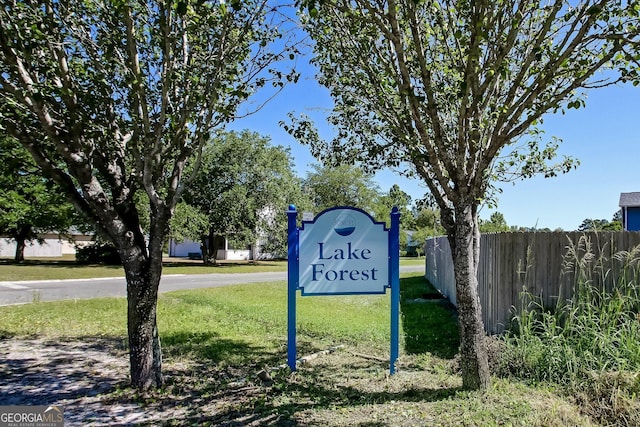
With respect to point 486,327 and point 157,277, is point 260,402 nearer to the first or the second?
point 157,277

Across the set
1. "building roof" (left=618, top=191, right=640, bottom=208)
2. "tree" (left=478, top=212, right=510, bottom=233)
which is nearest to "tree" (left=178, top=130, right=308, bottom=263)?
"tree" (left=478, top=212, right=510, bottom=233)

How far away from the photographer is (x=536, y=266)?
6359 mm

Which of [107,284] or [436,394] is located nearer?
[436,394]

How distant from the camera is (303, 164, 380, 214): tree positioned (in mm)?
47594

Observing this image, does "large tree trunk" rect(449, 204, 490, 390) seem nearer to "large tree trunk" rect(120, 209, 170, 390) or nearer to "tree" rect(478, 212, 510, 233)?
"large tree trunk" rect(120, 209, 170, 390)

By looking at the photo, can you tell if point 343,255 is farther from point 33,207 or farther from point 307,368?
point 33,207

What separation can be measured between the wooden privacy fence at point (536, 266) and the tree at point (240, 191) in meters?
23.3

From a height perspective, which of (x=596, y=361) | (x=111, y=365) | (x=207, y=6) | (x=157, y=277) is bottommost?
(x=111, y=365)

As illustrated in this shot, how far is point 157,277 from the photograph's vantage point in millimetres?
4766

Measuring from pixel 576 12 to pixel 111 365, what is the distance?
667cm

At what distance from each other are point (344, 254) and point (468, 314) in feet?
6.70

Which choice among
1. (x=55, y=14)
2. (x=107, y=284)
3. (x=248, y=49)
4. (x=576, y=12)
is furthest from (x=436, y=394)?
(x=107, y=284)

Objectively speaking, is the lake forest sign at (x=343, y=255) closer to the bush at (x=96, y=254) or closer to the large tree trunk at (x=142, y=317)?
the large tree trunk at (x=142, y=317)

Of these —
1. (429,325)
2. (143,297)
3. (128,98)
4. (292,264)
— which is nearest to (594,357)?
(292,264)
